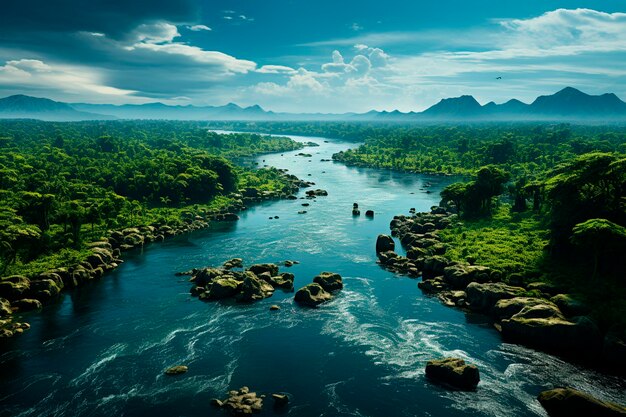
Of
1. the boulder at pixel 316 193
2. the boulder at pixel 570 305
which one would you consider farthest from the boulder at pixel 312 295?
the boulder at pixel 316 193

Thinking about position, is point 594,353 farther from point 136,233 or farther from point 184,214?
point 184,214

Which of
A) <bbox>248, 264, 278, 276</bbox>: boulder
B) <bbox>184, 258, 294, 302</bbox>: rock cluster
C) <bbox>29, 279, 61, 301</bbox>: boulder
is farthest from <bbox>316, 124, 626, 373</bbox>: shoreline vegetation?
<bbox>29, 279, 61, 301</bbox>: boulder

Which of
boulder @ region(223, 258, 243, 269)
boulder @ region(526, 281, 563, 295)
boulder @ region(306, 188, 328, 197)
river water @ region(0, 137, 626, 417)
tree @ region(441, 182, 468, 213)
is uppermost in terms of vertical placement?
tree @ region(441, 182, 468, 213)

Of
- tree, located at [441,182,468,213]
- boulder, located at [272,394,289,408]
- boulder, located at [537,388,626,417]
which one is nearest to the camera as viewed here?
boulder, located at [537,388,626,417]

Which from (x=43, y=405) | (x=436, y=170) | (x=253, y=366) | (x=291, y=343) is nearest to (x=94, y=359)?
(x=43, y=405)

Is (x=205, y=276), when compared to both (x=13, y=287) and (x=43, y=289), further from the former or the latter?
(x=13, y=287)

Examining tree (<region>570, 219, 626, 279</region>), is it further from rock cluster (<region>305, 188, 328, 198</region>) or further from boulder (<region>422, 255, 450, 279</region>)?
rock cluster (<region>305, 188, 328, 198</region>)

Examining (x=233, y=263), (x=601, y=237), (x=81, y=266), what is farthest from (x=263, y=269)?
A: (x=601, y=237)
